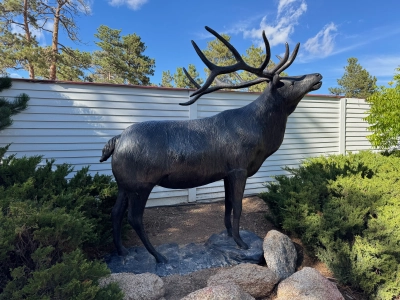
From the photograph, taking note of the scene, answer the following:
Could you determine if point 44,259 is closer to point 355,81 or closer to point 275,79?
point 275,79

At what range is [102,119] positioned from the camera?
512 cm

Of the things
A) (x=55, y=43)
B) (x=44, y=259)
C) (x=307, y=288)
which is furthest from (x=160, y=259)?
(x=55, y=43)

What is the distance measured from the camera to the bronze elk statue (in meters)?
2.60

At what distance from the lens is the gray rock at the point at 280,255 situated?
2781 mm

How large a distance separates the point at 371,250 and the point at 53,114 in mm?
5046

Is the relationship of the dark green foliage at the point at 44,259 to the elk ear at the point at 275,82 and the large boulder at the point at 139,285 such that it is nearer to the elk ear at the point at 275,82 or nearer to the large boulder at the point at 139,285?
the large boulder at the point at 139,285

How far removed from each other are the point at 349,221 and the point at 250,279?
1.50 metres

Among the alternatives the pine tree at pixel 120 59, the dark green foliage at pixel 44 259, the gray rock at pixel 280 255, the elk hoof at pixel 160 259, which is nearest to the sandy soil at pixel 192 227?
the elk hoof at pixel 160 259

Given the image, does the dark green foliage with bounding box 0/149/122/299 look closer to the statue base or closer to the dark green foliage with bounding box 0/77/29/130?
the statue base

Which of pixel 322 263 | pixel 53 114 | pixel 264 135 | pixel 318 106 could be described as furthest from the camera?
pixel 318 106

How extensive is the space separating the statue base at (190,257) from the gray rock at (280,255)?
0.12 meters

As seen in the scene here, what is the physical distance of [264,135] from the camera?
2.86m

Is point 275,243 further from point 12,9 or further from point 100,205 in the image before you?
point 12,9

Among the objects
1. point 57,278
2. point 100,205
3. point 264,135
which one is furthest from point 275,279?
point 100,205
